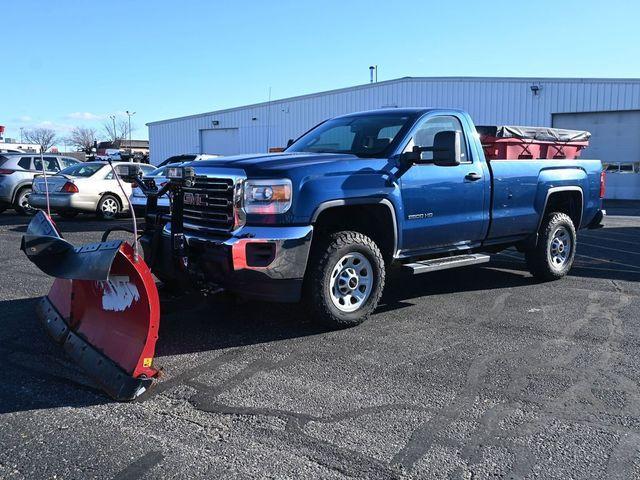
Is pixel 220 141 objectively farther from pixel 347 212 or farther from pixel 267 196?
pixel 267 196

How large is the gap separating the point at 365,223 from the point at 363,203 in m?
0.45

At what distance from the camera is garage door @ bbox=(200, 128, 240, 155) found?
1364 inches

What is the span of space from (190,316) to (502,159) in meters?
4.19

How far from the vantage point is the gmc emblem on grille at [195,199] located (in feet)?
17.3

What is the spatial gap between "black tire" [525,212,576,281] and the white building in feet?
62.8

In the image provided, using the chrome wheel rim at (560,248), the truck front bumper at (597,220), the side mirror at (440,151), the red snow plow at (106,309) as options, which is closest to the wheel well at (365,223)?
the side mirror at (440,151)

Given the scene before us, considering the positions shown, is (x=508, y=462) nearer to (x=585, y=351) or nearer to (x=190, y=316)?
(x=585, y=351)

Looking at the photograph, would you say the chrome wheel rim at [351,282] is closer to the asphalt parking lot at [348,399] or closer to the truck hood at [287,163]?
the asphalt parking lot at [348,399]

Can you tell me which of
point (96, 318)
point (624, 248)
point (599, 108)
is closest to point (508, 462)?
point (96, 318)

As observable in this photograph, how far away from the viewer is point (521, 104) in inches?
1015

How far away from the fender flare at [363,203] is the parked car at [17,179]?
40.2 ft

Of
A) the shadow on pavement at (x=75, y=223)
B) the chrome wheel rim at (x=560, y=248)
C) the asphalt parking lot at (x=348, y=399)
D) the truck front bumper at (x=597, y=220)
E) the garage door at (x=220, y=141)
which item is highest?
the garage door at (x=220, y=141)

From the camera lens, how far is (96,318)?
15.3 ft

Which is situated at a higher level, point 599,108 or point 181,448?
point 599,108
